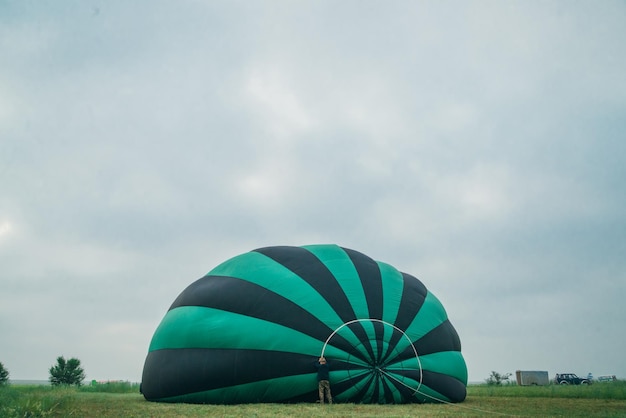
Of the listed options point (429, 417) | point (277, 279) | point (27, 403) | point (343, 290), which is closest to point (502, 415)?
point (429, 417)

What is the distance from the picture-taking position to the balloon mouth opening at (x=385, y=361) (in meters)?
10.6

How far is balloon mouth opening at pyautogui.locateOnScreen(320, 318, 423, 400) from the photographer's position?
10625 millimetres

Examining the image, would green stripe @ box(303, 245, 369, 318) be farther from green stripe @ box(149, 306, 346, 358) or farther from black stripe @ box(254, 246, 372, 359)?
green stripe @ box(149, 306, 346, 358)

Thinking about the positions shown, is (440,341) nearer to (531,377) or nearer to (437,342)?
(437,342)

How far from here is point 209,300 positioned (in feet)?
39.3

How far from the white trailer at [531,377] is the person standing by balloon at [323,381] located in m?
29.4

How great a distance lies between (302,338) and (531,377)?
30.6m

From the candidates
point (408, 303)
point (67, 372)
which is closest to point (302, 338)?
point (408, 303)

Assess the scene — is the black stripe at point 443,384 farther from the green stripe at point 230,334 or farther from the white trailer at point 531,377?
the white trailer at point 531,377

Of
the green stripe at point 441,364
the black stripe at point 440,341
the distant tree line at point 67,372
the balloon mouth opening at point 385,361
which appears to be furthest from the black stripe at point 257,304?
the distant tree line at point 67,372

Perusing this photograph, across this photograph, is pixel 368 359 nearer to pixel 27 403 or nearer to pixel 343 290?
pixel 343 290

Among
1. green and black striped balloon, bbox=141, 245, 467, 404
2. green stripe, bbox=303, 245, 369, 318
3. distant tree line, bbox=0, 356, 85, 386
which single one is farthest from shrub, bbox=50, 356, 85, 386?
green stripe, bbox=303, 245, 369, 318

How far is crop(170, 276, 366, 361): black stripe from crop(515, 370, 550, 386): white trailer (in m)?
29.4

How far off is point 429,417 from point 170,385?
19.0ft
